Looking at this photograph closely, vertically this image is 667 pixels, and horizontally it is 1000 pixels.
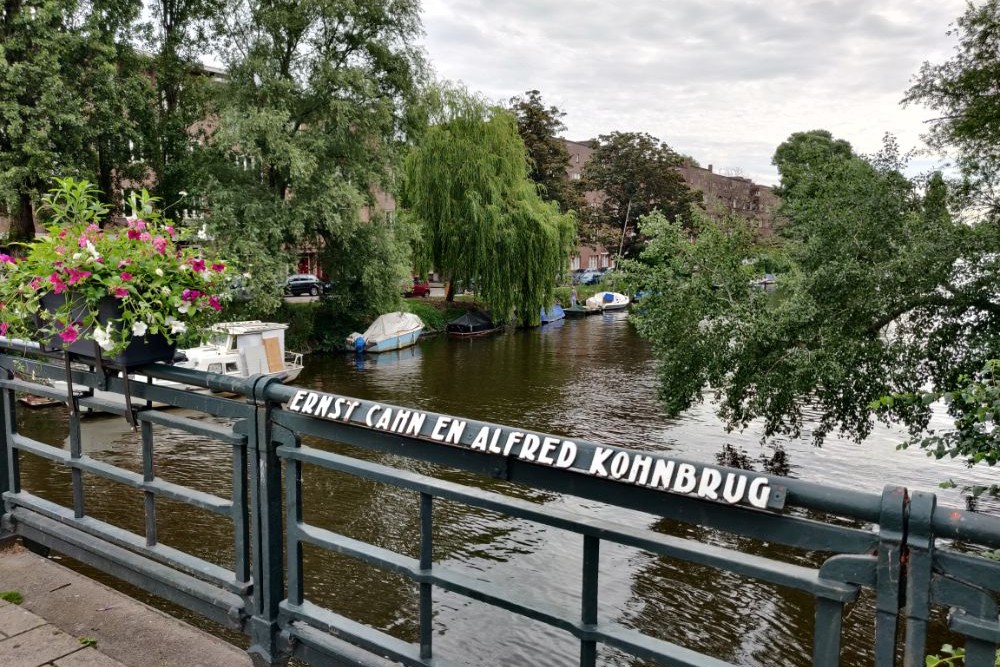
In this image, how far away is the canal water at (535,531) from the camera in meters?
8.87

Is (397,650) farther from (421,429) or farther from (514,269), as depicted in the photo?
(514,269)

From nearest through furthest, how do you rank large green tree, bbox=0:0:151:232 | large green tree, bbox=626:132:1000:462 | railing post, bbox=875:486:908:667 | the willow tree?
railing post, bbox=875:486:908:667 < large green tree, bbox=626:132:1000:462 < large green tree, bbox=0:0:151:232 < the willow tree

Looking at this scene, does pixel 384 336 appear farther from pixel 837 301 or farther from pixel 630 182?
Answer: pixel 630 182

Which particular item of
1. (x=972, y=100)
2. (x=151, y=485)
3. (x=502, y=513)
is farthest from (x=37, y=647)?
(x=972, y=100)

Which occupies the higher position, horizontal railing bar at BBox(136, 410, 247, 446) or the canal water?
horizontal railing bar at BBox(136, 410, 247, 446)

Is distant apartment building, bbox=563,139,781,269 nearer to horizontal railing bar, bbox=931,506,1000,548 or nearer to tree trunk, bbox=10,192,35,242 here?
tree trunk, bbox=10,192,35,242

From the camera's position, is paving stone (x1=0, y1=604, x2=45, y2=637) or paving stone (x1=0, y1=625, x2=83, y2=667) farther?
paving stone (x1=0, y1=604, x2=45, y2=637)

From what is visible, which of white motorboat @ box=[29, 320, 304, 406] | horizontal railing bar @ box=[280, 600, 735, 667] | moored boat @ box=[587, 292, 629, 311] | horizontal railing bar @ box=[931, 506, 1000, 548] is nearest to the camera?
horizontal railing bar @ box=[931, 506, 1000, 548]

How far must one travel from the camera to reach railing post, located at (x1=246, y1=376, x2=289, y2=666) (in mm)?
2830

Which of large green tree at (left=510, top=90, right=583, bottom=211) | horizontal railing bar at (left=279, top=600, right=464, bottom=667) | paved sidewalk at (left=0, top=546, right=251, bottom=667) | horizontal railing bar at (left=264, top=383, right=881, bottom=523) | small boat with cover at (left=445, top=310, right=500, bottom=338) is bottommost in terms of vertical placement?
small boat with cover at (left=445, top=310, right=500, bottom=338)

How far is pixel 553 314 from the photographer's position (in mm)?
42562

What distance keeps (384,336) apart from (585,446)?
27604 mm

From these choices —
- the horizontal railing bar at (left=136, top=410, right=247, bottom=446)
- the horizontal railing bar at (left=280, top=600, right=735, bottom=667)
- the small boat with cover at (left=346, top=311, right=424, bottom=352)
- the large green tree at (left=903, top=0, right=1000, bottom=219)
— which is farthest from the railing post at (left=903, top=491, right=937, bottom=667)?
the small boat with cover at (left=346, top=311, right=424, bottom=352)

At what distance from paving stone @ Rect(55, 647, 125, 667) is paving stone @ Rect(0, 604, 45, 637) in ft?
1.24
